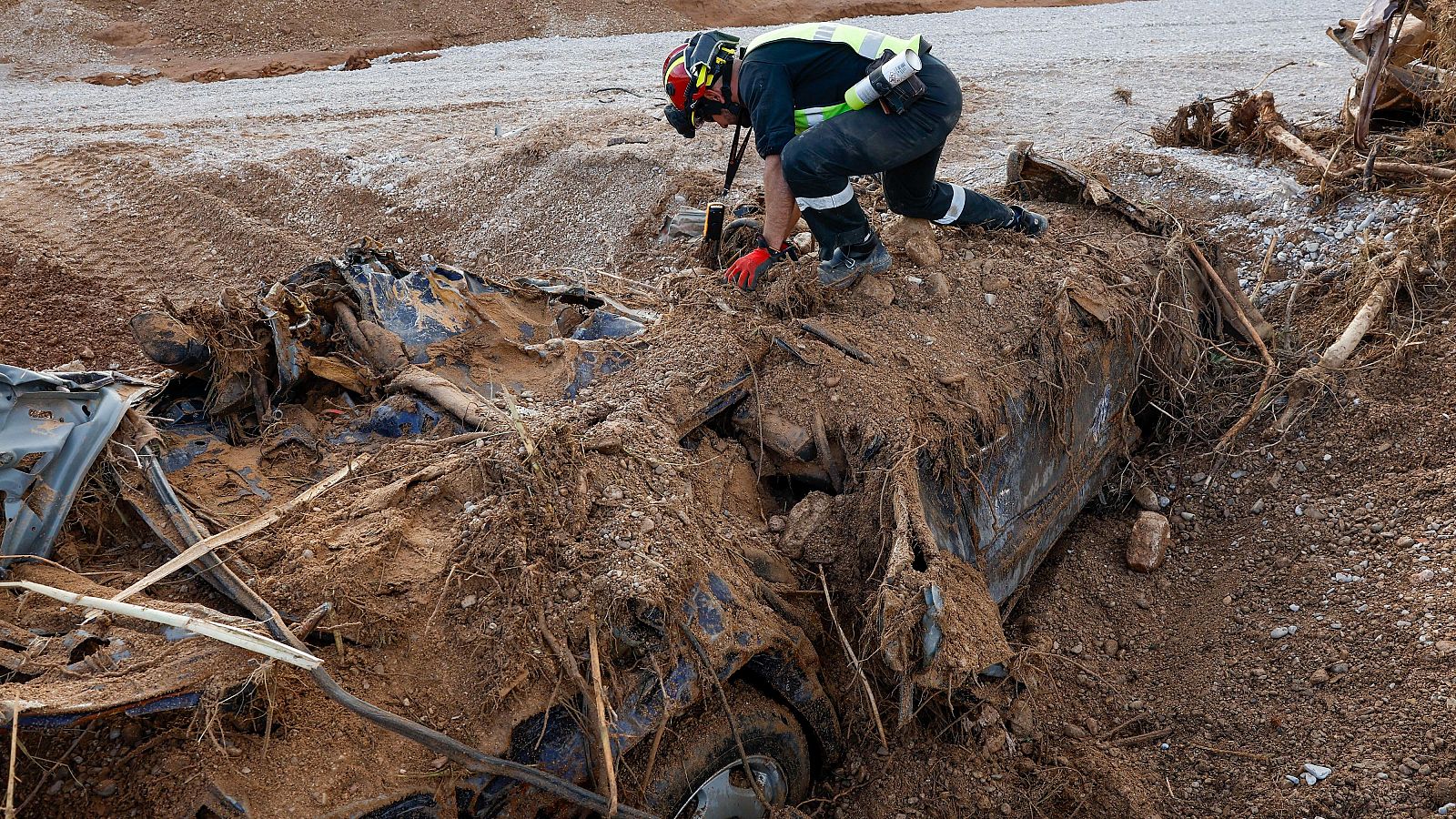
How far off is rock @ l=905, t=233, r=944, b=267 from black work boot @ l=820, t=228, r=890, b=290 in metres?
0.22

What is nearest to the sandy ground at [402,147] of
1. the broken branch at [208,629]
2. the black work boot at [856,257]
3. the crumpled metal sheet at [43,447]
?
the black work boot at [856,257]

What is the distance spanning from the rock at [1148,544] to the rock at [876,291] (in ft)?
5.46

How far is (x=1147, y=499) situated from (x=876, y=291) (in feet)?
6.06

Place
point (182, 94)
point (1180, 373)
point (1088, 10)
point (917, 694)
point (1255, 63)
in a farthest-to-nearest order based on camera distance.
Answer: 1. point (1088, 10)
2. point (182, 94)
3. point (1255, 63)
4. point (1180, 373)
5. point (917, 694)

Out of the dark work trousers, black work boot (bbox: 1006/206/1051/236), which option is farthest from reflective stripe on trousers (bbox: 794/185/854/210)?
black work boot (bbox: 1006/206/1051/236)

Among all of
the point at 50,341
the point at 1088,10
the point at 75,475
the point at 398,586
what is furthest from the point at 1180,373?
the point at 1088,10

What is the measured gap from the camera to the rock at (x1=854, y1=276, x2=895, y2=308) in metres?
4.05

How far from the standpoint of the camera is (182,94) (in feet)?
41.2

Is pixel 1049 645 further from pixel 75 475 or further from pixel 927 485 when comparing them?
pixel 75 475

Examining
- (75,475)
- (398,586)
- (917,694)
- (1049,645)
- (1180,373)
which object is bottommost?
(1049,645)

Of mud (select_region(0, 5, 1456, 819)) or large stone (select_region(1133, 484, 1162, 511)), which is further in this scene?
large stone (select_region(1133, 484, 1162, 511))

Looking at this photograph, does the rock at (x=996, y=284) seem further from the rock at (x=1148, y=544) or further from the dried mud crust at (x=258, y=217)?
the dried mud crust at (x=258, y=217)

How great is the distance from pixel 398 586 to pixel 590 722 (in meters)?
0.66

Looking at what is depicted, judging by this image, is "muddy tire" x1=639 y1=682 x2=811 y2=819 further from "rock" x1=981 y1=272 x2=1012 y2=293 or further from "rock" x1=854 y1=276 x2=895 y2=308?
"rock" x1=981 y1=272 x2=1012 y2=293
